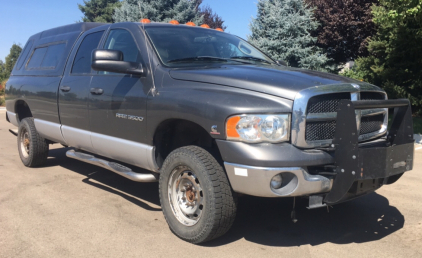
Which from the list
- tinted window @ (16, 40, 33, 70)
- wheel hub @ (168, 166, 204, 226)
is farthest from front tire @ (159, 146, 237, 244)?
tinted window @ (16, 40, 33, 70)

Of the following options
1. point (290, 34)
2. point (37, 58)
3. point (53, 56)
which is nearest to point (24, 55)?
point (37, 58)

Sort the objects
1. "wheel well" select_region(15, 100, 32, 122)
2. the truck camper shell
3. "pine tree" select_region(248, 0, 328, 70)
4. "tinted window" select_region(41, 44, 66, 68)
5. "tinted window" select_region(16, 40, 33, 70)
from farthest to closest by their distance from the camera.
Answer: "pine tree" select_region(248, 0, 328, 70) → "tinted window" select_region(16, 40, 33, 70) → "wheel well" select_region(15, 100, 32, 122) → "tinted window" select_region(41, 44, 66, 68) → the truck camper shell

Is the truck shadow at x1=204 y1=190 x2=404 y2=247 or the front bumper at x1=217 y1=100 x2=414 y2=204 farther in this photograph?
the truck shadow at x1=204 y1=190 x2=404 y2=247

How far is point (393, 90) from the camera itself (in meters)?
12.4

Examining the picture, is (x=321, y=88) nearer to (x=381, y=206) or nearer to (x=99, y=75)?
(x=381, y=206)

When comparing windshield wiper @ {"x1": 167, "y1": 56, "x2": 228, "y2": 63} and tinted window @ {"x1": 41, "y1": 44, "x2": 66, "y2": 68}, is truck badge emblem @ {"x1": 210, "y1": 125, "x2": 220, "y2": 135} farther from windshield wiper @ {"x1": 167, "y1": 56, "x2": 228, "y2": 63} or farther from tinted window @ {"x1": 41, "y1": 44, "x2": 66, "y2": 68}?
tinted window @ {"x1": 41, "y1": 44, "x2": 66, "y2": 68}

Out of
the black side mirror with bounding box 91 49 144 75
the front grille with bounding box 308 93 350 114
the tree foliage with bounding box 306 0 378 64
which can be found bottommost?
the front grille with bounding box 308 93 350 114

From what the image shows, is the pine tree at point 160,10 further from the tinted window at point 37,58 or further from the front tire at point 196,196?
the front tire at point 196,196

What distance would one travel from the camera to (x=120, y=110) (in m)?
4.46

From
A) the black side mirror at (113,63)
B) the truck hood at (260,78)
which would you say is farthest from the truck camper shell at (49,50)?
the truck hood at (260,78)

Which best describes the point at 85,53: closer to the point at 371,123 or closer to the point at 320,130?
the point at 320,130

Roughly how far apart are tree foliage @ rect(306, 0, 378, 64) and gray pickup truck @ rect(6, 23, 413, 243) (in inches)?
429

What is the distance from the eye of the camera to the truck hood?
3398 millimetres

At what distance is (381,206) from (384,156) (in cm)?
167
